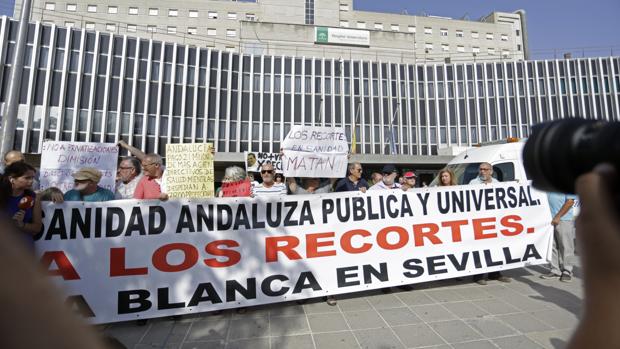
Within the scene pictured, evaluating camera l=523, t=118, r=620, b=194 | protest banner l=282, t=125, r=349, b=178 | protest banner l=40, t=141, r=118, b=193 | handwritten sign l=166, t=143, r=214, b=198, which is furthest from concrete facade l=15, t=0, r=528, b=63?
camera l=523, t=118, r=620, b=194

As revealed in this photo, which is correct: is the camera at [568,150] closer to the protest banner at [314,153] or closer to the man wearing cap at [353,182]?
the man wearing cap at [353,182]

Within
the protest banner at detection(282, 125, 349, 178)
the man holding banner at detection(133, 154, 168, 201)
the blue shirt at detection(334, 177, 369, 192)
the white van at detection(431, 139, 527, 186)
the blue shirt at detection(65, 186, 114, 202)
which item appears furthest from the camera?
the white van at detection(431, 139, 527, 186)

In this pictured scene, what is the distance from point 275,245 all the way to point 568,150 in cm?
373

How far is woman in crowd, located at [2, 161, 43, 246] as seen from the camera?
317cm

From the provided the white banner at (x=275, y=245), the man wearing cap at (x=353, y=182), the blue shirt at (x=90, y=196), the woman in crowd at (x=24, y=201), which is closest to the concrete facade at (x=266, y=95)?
the man wearing cap at (x=353, y=182)

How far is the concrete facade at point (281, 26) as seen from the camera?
147ft

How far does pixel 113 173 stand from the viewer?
7793mm

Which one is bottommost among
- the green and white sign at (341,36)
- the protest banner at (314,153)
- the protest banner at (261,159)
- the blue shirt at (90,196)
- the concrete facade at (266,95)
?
the blue shirt at (90,196)

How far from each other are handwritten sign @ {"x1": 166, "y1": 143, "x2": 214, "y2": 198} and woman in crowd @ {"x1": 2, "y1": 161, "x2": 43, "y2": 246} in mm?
1616

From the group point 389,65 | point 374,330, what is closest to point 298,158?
point 374,330

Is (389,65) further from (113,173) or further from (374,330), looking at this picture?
(374,330)

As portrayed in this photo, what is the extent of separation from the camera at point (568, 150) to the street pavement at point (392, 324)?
9.43 ft

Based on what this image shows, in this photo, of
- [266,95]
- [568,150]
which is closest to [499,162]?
[568,150]

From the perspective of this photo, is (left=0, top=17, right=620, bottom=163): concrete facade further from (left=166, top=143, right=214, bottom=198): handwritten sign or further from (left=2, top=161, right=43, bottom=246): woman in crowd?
(left=2, top=161, right=43, bottom=246): woman in crowd
